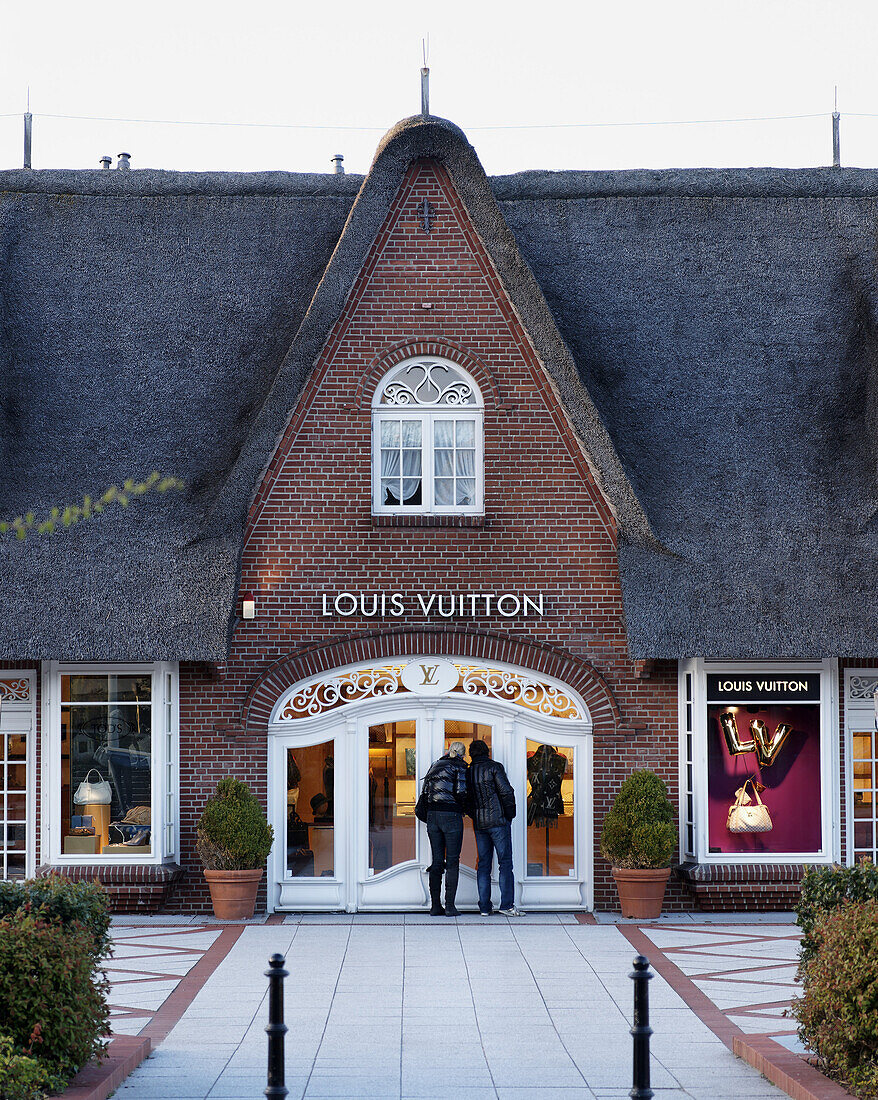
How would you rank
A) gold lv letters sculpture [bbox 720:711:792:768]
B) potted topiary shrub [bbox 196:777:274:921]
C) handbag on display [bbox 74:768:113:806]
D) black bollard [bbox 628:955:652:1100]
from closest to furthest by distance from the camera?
black bollard [bbox 628:955:652:1100] → potted topiary shrub [bbox 196:777:274:921] → handbag on display [bbox 74:768:113:806] → gold lv letters sculpture [bbox 720:711:792:768]

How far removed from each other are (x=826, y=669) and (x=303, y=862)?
6175 millimetres

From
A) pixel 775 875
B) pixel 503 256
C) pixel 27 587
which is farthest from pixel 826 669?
pixel 27 587

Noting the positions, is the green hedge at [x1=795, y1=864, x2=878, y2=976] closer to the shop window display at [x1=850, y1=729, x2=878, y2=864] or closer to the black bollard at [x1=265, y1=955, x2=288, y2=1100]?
the black bollard at [x1=265, y1=955, x2=288, y2=1100]

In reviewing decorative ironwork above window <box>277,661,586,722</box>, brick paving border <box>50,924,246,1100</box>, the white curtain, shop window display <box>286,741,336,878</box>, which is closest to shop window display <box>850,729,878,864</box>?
decorative ironwork above window <box>277,661,586,722</box>

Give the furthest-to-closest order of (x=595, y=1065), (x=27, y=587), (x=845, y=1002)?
(x=27, y=587) → (x=595, y=1065) → (x=845, y=1002)

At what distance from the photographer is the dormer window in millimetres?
15828

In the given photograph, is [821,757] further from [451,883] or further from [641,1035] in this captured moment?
[641,1035]

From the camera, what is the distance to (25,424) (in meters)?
16.2

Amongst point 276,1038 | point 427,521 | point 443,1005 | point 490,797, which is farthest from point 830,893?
point 427,521

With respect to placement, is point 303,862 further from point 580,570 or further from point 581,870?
point 580,570

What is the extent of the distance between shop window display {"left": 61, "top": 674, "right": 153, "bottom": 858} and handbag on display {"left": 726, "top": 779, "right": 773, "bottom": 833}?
6421 millimetres

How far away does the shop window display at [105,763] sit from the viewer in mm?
15492

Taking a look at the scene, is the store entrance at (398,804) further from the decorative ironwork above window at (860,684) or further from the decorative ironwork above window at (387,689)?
the decorative ironwork above window at (860,684)

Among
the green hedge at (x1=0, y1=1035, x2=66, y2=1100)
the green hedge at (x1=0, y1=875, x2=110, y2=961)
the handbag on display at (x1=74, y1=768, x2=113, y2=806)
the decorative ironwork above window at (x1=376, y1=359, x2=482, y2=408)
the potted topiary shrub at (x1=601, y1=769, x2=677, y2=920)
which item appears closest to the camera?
the green hedge at (x1=0, y1=1035, x2=66, y2=1100)
